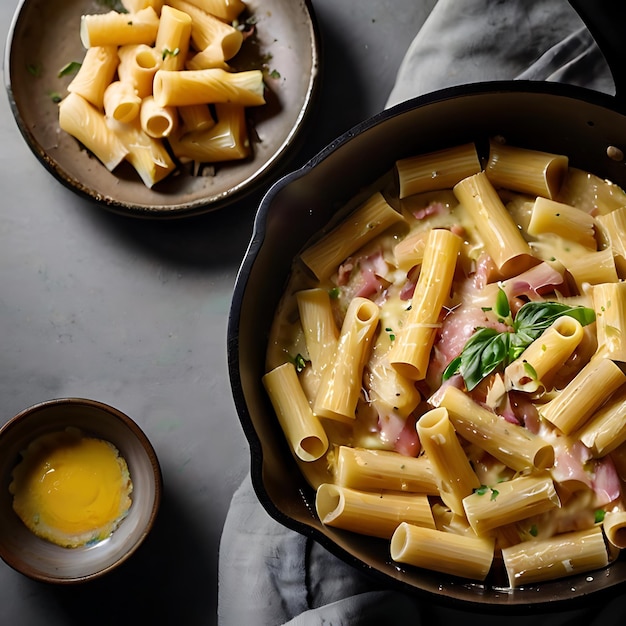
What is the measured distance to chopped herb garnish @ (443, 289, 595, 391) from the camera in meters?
1.45

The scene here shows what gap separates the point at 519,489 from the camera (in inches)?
55.5

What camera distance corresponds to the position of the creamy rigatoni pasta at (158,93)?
1.89 m

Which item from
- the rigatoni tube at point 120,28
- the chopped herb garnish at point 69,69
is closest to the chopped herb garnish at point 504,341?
the rigatoni tube at point 120,28

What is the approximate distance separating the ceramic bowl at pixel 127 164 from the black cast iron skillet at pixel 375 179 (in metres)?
0.25

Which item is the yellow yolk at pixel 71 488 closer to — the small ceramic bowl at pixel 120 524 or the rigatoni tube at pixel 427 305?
the small ceramic bowl at pixel 120 524

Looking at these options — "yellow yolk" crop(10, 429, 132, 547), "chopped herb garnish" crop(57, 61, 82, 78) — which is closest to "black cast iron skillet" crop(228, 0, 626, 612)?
"yellow yolk" crop(10, 429, 132, 547)

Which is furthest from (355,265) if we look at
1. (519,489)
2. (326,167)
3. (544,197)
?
(519,489)

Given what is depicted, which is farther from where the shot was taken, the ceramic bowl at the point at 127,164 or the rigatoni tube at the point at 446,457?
the ceramic bowl at the point at 127,164

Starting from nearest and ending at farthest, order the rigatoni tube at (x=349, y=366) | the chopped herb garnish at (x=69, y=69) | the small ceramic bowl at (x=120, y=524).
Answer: the rigatoni tube at (x=349, y=366), the small ceramic bowl at (x=120, y=524), the chopped herb garnish at (x=69, y=69)

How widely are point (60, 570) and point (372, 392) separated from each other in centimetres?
84

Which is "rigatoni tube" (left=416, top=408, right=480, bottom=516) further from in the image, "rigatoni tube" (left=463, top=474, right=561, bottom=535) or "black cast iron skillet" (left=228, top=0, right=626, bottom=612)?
"black cast iron skillet" (left=228, top=0, right=626, bottom=612)

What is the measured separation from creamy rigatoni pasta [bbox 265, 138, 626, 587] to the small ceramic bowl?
37cm

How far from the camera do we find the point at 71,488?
185cm

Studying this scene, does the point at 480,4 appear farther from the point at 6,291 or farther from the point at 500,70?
the point at 6,291
